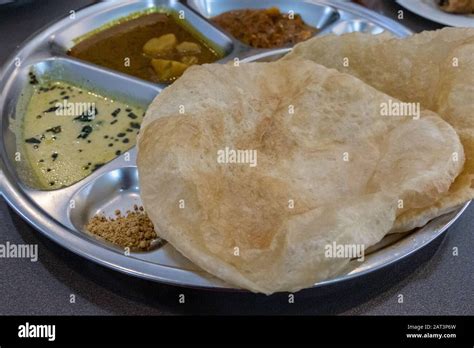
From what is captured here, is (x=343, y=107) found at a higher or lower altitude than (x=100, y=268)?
higher

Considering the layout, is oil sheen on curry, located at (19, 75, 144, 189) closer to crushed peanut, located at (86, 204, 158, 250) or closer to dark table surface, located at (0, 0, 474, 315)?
crushed peanut, located at (86, 204, 158, 250)

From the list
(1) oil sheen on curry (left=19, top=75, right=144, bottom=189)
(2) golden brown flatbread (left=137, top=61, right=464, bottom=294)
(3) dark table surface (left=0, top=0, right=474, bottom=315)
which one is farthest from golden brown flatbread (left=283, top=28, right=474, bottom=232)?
(1) oil sheen on curry (left=19, top=75, right=144, bottom=189)

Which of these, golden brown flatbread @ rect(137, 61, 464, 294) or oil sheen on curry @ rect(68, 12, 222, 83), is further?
oil sheen on curry @ rect(68, 12, 222, 83)

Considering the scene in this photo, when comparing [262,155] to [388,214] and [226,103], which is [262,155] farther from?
[388,214]

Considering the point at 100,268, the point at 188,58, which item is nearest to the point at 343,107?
the point at 100,268

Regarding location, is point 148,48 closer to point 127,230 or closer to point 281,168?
point 127,230

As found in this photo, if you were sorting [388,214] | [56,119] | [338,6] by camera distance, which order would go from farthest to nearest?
[338,6] < [56,119] < [388,214]
